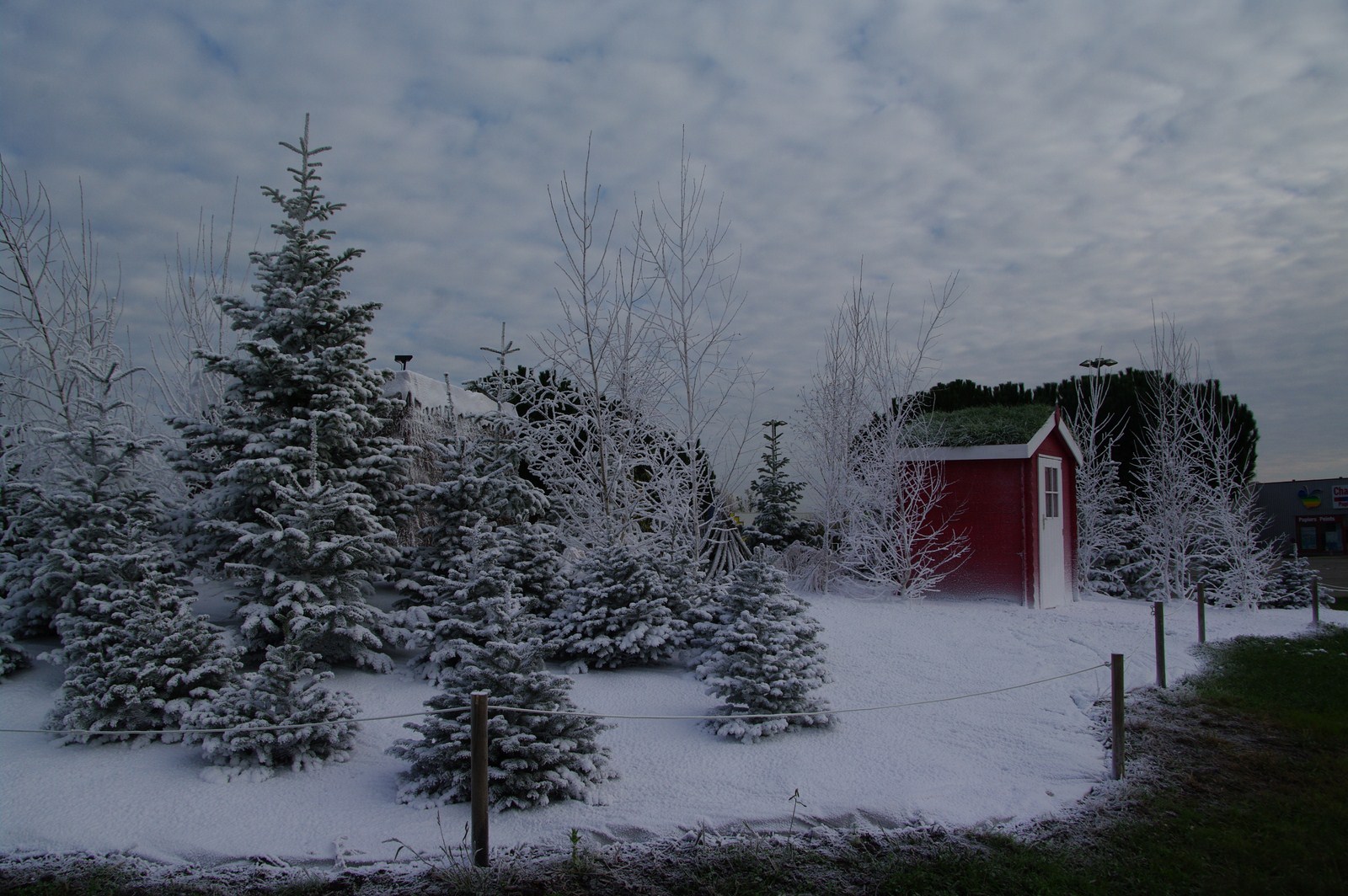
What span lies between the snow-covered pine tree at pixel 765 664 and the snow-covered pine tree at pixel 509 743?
1.33 m

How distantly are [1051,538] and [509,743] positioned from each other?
1194 centimetres

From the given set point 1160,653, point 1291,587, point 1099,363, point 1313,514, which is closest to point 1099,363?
point 1099,363

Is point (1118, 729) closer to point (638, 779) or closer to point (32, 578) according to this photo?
point (638, 779)

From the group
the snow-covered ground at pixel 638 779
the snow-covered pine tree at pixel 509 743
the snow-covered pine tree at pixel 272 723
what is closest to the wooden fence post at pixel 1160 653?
the snow-covered ground at pixel 638 779

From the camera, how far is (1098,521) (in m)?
17.4

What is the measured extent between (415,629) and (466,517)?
1424 mm

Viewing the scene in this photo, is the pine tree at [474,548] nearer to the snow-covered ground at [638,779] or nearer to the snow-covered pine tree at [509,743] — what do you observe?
the snow-covered ground at [638,779]

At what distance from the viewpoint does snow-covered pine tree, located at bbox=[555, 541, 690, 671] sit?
7.50 m

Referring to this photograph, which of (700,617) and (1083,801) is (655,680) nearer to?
(700,617)

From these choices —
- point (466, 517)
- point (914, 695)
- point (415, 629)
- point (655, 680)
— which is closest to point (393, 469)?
point (466, 517)

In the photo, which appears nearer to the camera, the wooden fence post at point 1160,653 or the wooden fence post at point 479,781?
the wooden fence post at point 479,781

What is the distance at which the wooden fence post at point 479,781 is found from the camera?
4020mm

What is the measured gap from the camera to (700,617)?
816cm

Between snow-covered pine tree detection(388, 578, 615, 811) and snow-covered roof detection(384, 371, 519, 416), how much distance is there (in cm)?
446
